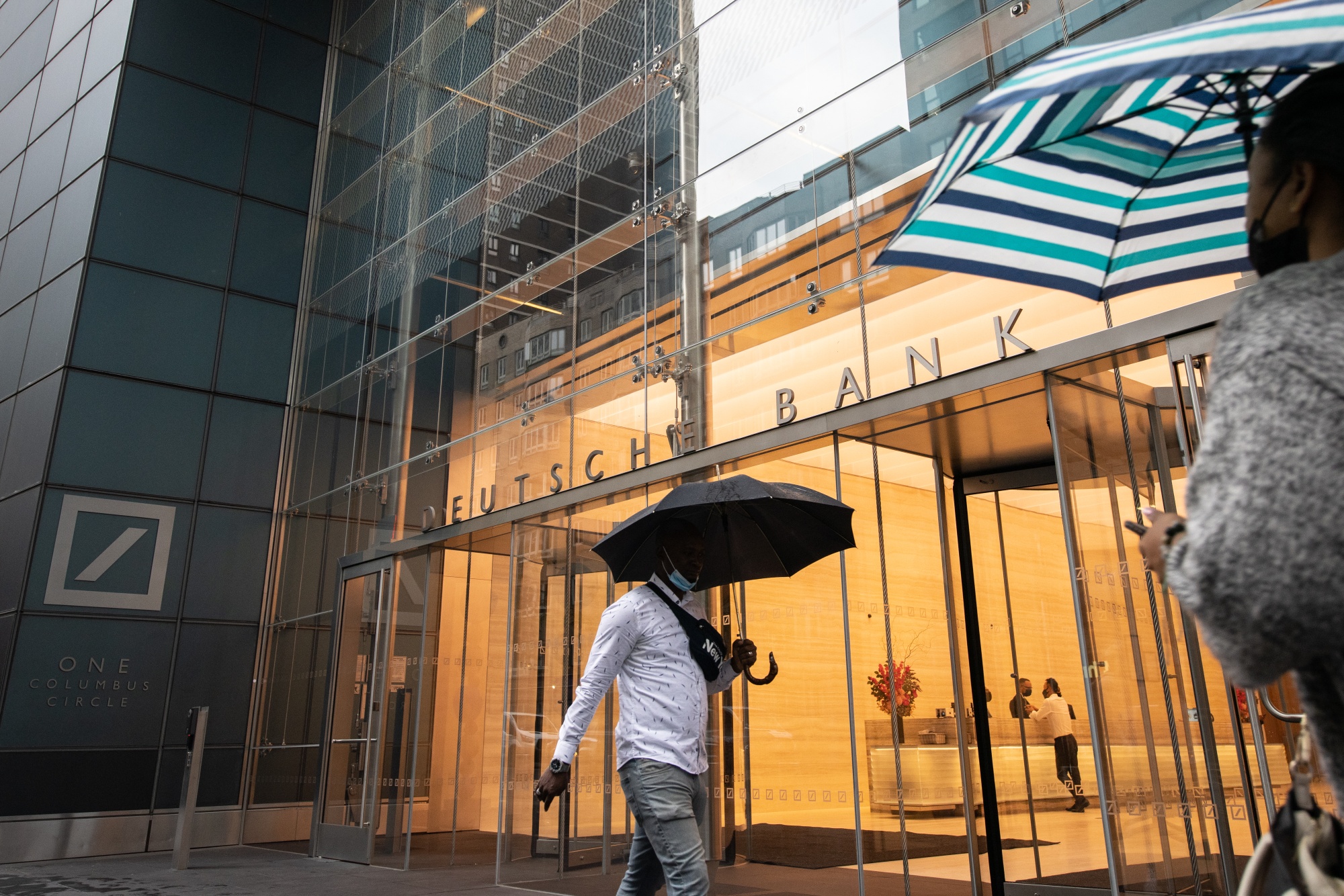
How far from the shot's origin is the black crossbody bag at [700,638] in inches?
155

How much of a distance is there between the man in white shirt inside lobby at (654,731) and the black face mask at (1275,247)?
264 cm

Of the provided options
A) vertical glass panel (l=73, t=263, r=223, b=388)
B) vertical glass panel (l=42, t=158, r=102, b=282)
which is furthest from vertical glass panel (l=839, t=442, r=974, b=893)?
vertical glass panel (l=42, t=158, r=102, b=282)

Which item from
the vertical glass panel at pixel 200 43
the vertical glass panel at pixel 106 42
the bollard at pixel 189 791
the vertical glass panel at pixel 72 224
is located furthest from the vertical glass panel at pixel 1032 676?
the vertical glass panel at pixel 106 42

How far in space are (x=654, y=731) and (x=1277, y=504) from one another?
2.74 metres

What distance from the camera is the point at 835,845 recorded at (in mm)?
6668

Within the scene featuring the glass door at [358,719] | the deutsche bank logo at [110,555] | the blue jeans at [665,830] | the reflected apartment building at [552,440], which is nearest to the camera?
the blue jeans at [665,830]

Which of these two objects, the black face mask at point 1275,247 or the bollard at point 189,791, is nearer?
the black face mask at point 1275,247

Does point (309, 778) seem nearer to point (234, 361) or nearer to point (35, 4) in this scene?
point (234, 361)

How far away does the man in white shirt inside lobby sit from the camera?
3531 millimetres

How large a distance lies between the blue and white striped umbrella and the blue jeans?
2044 mm

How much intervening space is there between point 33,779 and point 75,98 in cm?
942

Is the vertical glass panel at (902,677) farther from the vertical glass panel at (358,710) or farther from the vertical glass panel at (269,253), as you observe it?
the vertical glass panel at (269,253)

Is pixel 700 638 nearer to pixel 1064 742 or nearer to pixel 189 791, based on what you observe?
pixel 1064 742

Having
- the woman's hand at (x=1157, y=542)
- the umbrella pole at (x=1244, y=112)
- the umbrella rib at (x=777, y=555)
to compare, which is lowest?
the woman's hand at (x=1157, y=542)
